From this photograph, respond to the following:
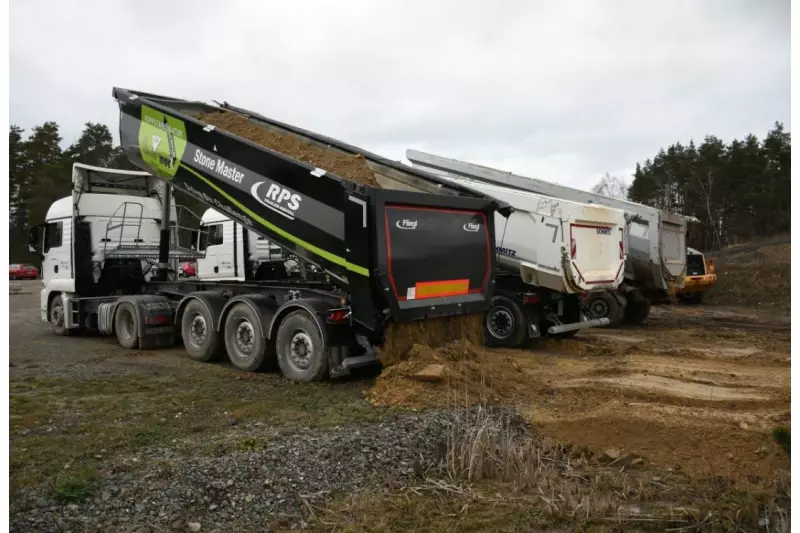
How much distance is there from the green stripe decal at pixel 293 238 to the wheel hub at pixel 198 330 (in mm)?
1997

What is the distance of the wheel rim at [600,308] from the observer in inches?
528

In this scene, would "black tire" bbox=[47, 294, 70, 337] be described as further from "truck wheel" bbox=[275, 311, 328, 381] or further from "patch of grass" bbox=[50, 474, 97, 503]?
"patch of grass" bbox=[50, 474, 97, 503]

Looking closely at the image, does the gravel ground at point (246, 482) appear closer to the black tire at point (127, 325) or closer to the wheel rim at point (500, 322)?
the wheel rim at point (500, 322)

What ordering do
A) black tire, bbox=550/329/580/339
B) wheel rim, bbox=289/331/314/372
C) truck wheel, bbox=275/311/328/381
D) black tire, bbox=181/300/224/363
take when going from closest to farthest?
truck wheel, bbox=275/311/328/381 → wheel rim, bbox=289/331/314/372 → black tire, bbox=181/300/224/363 → black tire, bbox=550/329/580/339

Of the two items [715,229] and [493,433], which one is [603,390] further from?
[715,229]

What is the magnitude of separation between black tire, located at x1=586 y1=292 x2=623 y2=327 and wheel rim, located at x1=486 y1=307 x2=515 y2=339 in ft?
11.4

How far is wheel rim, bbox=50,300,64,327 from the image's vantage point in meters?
12.4

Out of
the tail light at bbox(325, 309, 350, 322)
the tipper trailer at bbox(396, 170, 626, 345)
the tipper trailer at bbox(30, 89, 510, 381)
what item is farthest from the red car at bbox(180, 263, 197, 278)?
the tail light at bbox(325, 309, 350, 322)

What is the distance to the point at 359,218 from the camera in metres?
6.49

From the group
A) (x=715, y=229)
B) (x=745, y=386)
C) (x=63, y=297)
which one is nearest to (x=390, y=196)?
(x=745, y=386)

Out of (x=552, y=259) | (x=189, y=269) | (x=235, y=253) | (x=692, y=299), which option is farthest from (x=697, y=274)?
(x=189, y=269)

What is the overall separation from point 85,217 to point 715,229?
41.5 meters

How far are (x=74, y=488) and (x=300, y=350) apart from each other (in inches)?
144

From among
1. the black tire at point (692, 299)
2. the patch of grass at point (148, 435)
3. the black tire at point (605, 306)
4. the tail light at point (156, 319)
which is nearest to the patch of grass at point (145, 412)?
the patch of grass at point (148, 435)
